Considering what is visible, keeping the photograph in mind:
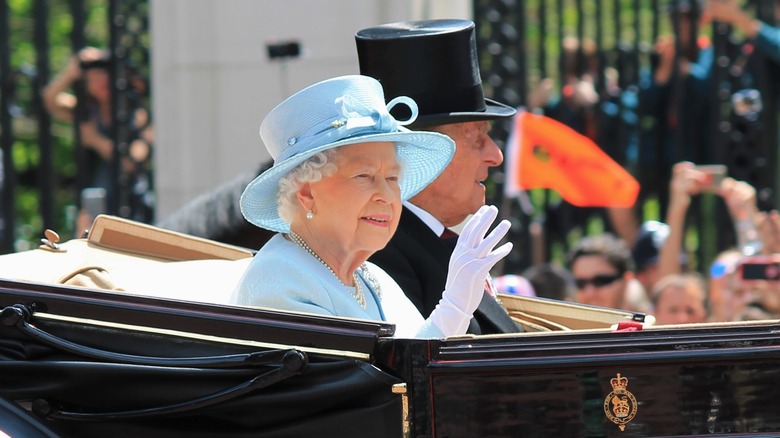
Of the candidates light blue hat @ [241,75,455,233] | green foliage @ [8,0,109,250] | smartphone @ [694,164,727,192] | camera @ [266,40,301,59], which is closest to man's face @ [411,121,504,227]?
light blue hat @ [241,75,455,233]

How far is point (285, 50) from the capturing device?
6078 mm

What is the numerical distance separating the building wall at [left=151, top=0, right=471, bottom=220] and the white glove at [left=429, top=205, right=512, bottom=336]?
361cm

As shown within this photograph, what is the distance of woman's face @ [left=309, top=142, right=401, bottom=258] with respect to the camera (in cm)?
298

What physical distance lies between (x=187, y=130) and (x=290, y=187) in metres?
3.55

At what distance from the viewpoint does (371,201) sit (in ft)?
9.82

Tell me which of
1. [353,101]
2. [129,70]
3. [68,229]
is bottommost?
[68,229]

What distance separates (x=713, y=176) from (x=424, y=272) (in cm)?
322

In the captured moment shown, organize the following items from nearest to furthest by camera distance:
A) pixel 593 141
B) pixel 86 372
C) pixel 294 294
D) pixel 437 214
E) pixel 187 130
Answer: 1. pixel 86 372
2. pixel 294 294
3. pixel 437 214
4. pixel 187 130
5. pixel 593 141

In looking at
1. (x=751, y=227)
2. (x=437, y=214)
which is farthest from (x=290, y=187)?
(x=751, y=227)

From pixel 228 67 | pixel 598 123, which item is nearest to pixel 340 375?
pixel 228 67

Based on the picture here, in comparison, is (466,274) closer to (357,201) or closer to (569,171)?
(357,201)

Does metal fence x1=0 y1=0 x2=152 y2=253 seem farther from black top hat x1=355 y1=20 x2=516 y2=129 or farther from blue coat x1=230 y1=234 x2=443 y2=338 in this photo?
blue coat x1=230 y1=234 x2=443 y2=338

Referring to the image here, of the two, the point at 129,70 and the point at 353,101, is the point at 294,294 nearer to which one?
the point at 353,101

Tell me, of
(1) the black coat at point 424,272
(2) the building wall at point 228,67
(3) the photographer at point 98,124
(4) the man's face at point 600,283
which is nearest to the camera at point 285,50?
(2) the building wall at point 228,67
